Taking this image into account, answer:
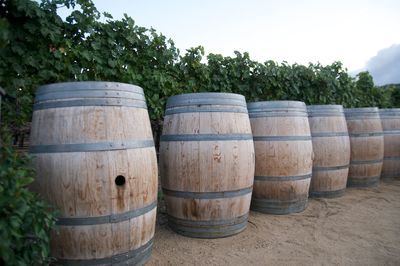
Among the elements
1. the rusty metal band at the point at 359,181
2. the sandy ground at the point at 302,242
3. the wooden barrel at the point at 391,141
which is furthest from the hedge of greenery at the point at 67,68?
the wooden barrel at the point at 391,141

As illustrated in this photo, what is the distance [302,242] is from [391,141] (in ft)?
13.9

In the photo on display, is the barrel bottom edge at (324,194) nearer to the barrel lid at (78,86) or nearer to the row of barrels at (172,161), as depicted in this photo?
the row of barrels at (172,161)

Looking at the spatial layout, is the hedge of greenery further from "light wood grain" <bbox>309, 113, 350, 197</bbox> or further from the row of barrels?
"light wood grain" <bbox>309, 113, 350, 197</bbox>

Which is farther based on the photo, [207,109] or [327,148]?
[327,148]

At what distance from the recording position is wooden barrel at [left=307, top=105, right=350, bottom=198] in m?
4.72

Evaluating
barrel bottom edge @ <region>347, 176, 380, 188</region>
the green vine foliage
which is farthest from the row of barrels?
the green vine foliage

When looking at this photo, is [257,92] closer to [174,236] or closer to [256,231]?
[256,231]

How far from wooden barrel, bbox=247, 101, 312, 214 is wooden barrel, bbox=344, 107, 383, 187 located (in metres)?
1.96

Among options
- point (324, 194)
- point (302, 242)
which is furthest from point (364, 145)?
point (302, 242)

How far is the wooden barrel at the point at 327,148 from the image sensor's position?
186 inches

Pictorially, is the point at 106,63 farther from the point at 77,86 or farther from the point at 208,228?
the point at 208,228

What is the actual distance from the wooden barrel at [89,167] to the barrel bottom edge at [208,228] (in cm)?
98

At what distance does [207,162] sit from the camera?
122 inches

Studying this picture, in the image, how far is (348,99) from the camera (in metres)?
7.34
